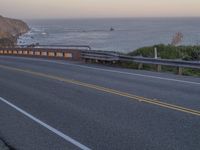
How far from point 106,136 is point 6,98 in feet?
21.8

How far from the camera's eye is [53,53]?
39.3m

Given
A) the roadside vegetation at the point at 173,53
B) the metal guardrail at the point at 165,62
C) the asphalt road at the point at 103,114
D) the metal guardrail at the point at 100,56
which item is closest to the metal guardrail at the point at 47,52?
the metal guardrail at the point at 100,56

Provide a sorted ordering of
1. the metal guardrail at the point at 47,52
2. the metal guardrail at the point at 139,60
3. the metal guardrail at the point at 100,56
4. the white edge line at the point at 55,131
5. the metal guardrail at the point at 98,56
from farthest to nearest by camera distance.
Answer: the metal guardrail at the point at 47,52 → the metal guardrail at the point at 100,56 → the metal guardrail at the point at 98,56 → the metal guardrail at the point at 139,60 → the white edge line at the point at 55,131

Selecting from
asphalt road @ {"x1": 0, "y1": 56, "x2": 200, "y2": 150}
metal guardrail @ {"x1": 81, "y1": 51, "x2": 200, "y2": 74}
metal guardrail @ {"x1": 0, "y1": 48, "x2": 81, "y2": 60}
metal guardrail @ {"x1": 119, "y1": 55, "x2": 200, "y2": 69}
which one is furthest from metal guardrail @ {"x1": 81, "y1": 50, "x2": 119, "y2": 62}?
asphalt road @ {"x1": 0, "y1": 56, "x2": 200, "y2": 150}

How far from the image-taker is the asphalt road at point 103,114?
8.79 meters

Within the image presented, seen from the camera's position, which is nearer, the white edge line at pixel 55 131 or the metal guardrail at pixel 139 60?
the white edge line at pixel 55 131

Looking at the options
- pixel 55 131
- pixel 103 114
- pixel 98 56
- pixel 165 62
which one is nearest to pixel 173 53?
pixel 98 56

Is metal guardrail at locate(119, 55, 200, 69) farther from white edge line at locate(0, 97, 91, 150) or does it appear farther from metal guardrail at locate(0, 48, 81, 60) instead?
metal guardrail at locate(0, 48, 81, 60)

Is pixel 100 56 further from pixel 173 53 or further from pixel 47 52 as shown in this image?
pixel 47 52

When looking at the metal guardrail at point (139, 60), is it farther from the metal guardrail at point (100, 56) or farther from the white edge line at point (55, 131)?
the white edge line at point (55, 131)

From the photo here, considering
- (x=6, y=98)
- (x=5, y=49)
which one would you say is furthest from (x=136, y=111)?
(x=5, y=49)

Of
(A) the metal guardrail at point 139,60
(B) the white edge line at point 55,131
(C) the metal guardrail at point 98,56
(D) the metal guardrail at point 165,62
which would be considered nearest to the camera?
(B) the white edge line at point 55,131

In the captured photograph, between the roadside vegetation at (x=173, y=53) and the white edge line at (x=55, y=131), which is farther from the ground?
the roadside vegetation at (x=173, y=53)

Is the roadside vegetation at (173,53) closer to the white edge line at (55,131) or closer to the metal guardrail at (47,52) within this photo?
the metal guardrail at (47,52)
